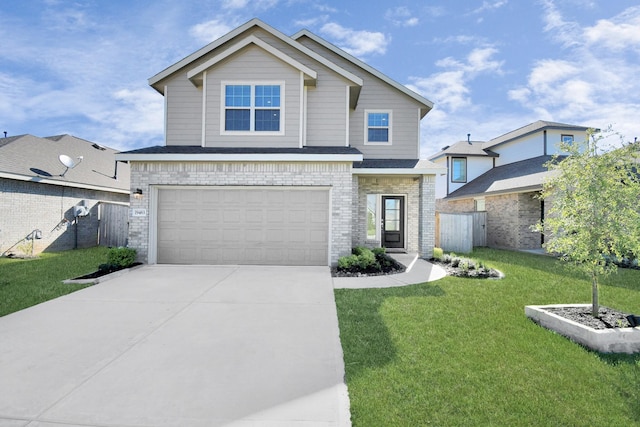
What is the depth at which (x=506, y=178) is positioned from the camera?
635 inches

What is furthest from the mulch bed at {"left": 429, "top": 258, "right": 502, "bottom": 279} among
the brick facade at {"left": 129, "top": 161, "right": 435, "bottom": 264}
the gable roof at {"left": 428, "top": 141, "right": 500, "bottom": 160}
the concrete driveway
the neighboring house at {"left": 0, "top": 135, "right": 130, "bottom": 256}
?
the neighboring house at {"left": 0, "top": 135, "right": 130, "bottom": 256}

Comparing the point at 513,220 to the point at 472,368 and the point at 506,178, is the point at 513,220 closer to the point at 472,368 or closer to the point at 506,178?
the point at 506,178

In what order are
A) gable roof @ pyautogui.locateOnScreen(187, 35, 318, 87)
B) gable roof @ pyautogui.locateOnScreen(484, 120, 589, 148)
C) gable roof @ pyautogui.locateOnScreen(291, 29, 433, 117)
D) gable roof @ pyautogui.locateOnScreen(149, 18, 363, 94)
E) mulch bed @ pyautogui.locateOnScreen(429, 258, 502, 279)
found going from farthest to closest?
1. gable roof @ pyautogui.locateOnScreen(484, 120, 589, 148)
2. gable roof @ pyautogui.locateOnScreen(291, 29, 433, 117)
3. gable roof @ pyautogui.locateOnScreen(149, 18, 363, 94)
4. gable roof @ pyautogui.locateOnScreen(187, 35, 318, 87)
5. mulch bed @ pyautogui.locateOnScreen(429, 258, 502, 279)

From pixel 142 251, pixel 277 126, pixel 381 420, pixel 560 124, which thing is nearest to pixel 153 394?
A: pixel 381 420

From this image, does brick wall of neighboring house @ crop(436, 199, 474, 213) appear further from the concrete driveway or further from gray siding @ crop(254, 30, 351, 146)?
the concrete driveway

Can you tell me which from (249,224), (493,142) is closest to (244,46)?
(249,224)

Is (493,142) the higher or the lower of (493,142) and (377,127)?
the higher

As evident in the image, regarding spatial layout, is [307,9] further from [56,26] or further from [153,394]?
[153,394]

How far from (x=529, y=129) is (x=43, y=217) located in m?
25.2

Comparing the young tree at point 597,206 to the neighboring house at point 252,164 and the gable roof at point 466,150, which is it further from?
the gable roof at point 466,150

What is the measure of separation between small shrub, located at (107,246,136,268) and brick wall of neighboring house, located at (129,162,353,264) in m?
0.39

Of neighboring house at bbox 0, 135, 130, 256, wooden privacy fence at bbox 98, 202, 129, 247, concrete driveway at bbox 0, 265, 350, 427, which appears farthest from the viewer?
wooden privacy fence at bbox 98, 202, 129, 247

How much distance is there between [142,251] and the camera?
906 cm

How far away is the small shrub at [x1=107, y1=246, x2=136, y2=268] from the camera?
27.4 ft
